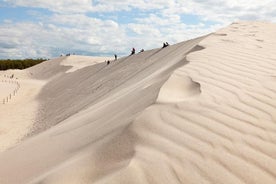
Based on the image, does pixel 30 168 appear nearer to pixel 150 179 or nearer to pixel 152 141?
pixel 152 141

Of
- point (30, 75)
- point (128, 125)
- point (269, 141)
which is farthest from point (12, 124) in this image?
point (30, 75)

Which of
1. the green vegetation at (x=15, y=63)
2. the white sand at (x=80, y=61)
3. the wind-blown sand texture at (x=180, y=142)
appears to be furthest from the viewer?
the green vegetation at (x=15, y=63)

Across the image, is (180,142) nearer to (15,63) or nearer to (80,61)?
(80,61)

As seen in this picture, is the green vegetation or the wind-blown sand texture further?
the green vegetation

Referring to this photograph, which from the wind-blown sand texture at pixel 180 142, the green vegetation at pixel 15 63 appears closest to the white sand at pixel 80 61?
the green vegetation at pixel 15 63

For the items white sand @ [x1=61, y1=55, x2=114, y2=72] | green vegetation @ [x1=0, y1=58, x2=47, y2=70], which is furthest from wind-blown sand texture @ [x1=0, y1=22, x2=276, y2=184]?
green vegetation @ [x1=0, y1=58, x2=47, y2=70]

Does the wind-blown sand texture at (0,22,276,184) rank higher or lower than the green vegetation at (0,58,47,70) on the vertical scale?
higher

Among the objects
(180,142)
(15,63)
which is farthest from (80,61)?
(180,142)

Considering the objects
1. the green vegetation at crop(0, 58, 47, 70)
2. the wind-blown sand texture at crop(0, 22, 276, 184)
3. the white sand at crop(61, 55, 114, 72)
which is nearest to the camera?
the wind-blown sand texture at crop(0, 22, 276, 184)

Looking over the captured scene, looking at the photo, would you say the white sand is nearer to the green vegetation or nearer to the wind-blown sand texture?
the green vegetation

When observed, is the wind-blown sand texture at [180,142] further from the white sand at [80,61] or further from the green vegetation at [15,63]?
the green vegetation at [15,63]

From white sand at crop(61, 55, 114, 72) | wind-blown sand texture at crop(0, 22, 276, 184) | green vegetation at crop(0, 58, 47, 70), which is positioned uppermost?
→ wind-blown sand texture at crop(0, 22, 276, 184)

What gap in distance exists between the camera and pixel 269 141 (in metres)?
3.30

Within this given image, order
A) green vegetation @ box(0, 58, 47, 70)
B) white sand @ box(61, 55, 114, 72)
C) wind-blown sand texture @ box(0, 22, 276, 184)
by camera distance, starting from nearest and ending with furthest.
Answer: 1. wind-blown sand texture @ box(0, 22, 276, 184)
2. white sand @ box(61, 55, 114, 72)
3. green vegetation @ box(0, 58, 47, 70)
